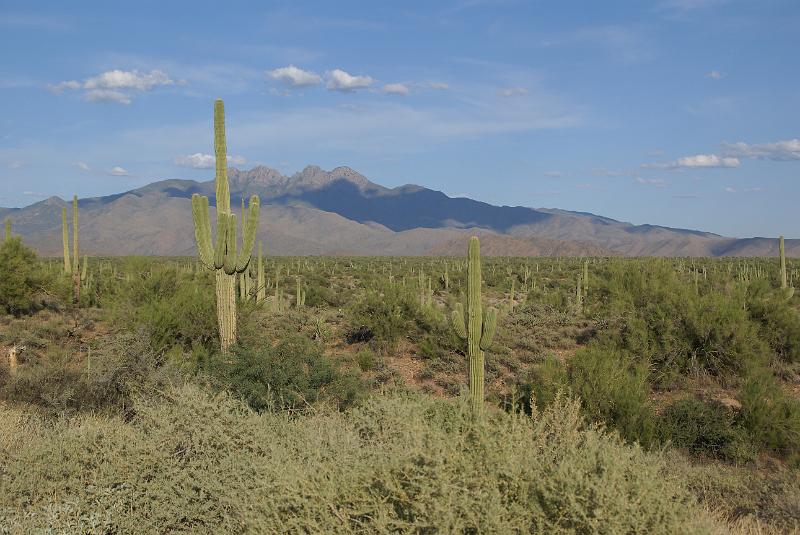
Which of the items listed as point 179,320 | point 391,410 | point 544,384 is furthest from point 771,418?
point 179,320

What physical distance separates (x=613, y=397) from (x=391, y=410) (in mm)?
6814

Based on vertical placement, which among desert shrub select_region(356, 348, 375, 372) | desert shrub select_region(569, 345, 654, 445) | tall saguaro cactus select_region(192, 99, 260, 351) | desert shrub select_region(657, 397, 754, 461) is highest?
tall saguaro cactus select_region(192, 99, 260, 351)

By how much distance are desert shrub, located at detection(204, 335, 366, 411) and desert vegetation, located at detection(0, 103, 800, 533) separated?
4 cm

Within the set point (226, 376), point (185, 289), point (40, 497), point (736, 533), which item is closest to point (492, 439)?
point (736, 533)

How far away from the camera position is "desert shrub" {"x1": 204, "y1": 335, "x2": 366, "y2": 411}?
12039mm

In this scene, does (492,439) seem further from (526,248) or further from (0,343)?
(526,248)

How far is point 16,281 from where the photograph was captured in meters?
25.2

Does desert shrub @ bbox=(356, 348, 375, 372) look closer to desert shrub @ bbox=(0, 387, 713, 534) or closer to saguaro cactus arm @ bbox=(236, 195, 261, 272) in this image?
saguaro cactus arm @ bbox=(236, 195, 261, 272)

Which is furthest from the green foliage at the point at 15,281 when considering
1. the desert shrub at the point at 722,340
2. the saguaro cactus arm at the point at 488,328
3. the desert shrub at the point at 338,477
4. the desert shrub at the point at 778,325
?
the desert shrub at the point at 778,325

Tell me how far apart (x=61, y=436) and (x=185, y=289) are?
13.2 m

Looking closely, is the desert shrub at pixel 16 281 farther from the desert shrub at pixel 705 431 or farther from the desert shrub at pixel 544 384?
the desert shrub at pixel 705 431

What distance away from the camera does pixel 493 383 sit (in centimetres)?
1698

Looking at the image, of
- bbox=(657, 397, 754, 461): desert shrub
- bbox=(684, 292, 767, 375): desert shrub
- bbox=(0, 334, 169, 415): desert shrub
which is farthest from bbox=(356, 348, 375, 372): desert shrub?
bbox=(657, 397, 754, 461): desert shrub

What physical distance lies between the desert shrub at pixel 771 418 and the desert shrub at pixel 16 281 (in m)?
22.4
